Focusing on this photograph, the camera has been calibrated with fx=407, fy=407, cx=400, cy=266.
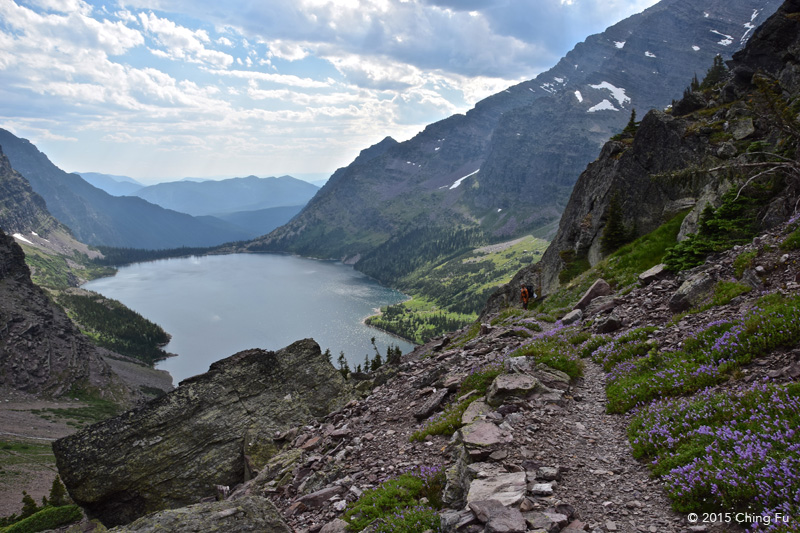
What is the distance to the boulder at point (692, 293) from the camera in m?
14.7

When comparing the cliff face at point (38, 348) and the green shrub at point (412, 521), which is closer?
the green shrub at point (412, 521)

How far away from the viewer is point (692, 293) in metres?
15.0

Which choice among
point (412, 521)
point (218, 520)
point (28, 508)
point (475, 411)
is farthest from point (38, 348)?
point (412, 521)

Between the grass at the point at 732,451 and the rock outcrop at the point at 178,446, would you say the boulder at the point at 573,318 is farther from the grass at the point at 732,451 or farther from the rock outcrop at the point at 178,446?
the rock outcrop at the point at 178,446

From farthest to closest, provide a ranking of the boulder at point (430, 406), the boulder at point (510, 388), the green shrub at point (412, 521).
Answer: the boulder at point (430, 406) → the boulder at point (510, 388) → the green shrub at point (412, 521)

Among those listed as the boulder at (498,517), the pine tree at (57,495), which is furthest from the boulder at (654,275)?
the pine tree at (57,495)

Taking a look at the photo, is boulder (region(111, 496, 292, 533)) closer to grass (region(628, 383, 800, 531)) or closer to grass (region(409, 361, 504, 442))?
grass (region(409, 361, 504, 442))

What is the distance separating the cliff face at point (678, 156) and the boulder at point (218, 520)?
27.7 metres

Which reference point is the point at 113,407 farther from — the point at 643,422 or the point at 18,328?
Answer: the point at 643,422

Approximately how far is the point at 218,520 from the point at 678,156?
49.1m

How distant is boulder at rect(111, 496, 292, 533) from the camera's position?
10.7 m

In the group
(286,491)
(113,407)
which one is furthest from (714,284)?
(113,407)

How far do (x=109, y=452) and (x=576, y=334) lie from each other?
1001 inches

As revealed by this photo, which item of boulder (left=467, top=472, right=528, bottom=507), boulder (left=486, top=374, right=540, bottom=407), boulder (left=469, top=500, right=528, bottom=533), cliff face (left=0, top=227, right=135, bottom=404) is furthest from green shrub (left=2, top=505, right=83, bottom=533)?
cliff face (left=0, top=227, right=135, bottom=404)
